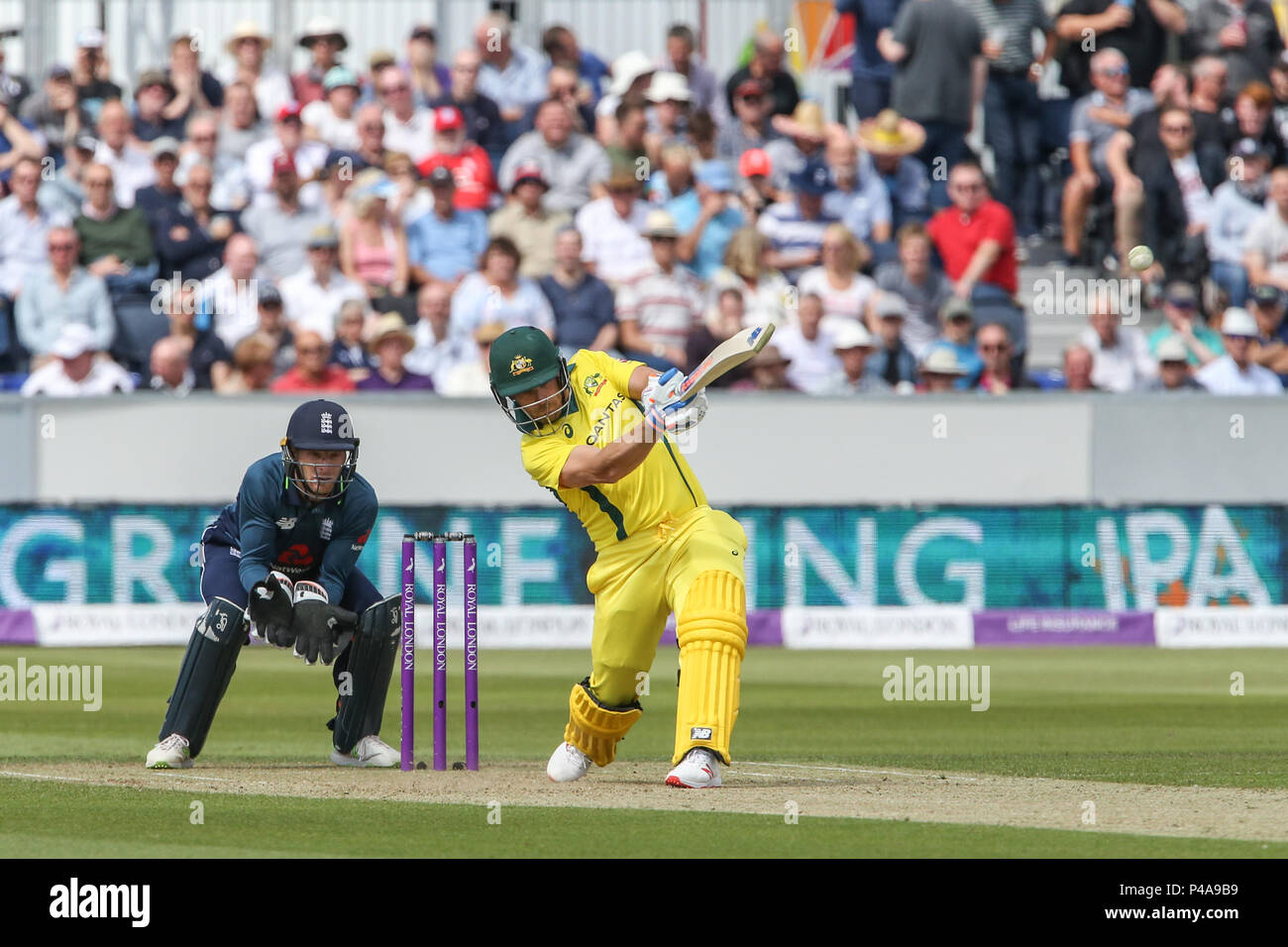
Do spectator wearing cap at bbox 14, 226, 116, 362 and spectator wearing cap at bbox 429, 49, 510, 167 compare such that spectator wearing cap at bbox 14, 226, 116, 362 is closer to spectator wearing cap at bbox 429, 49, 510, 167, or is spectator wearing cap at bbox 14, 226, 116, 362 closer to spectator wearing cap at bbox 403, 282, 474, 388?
spectator wearing cap at bbox 403, 282, 474, 388

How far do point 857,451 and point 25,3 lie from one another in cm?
1174

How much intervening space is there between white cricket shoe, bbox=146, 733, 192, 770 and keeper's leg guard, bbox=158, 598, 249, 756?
29mm

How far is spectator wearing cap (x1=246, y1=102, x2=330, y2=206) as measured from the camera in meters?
20.3

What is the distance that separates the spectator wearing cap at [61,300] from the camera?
19109 millimetres

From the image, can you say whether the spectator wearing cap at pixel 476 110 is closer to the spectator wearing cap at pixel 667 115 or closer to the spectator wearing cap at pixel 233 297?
the spectator wearing cap at pixel 667 115

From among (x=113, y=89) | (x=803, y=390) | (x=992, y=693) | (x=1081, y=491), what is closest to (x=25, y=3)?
(x=113, y=89)

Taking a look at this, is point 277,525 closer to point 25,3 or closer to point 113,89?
point 113,89

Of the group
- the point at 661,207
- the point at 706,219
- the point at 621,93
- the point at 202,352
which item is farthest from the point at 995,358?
the point at 202,352

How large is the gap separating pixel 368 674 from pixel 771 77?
1262 centimetres

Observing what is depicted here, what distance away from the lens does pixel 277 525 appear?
34.1 ft

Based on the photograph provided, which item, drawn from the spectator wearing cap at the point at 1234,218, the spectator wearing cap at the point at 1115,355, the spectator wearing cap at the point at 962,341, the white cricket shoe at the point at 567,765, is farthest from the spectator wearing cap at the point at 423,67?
the white cricket shoe at the point at 567,765

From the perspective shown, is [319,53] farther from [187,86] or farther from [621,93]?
[621,93]

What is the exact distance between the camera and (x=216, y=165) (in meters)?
20.8

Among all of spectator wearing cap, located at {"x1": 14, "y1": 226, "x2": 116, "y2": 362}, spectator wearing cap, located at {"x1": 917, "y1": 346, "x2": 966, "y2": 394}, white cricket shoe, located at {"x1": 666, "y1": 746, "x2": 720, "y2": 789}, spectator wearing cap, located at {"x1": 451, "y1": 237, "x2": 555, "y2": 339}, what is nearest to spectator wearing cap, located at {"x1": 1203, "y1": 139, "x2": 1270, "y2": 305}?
spectator wearing cap, located at {"x1": 917, "y1": 346, "x2": 966, "y2": 394}
